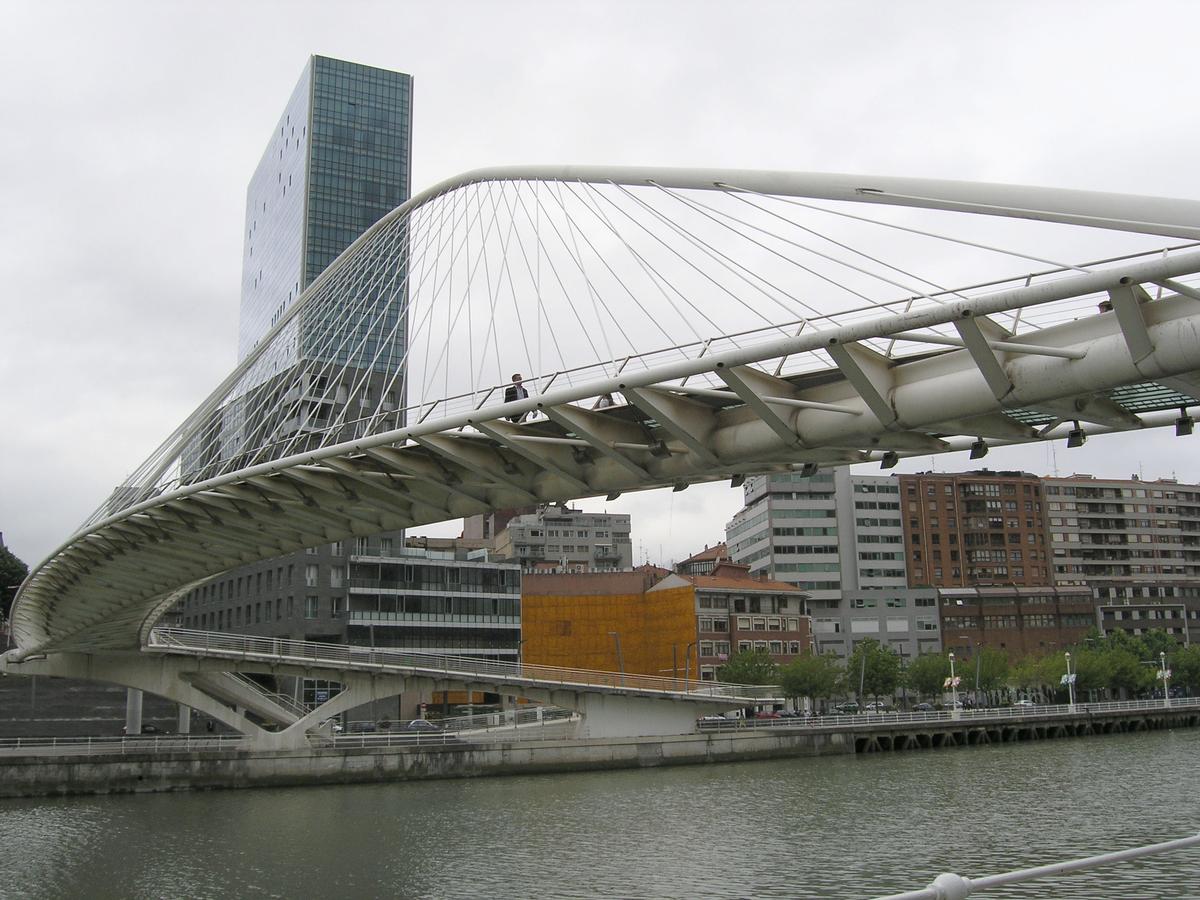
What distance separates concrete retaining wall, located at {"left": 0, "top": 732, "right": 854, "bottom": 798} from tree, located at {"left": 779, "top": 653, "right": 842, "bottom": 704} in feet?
73.9

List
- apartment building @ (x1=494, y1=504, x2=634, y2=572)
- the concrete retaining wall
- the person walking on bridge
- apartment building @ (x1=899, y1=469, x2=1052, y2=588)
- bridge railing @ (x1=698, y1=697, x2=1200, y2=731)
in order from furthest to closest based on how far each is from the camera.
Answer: apartment building @ (x1=494, y1=504, x2=634, y2=572) < apartment building @ (x1=899, y1=469, x2=1052, y2=588) < bridge railing @ (x1=698, y1=697, x2=1200, y2=731) < the concrete retaining wall < the person walking on bridge

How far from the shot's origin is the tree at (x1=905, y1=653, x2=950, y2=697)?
83062mm

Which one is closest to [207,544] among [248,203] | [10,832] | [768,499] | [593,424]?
[10,832]

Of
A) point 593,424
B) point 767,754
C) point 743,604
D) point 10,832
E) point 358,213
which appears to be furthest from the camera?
point 358,213

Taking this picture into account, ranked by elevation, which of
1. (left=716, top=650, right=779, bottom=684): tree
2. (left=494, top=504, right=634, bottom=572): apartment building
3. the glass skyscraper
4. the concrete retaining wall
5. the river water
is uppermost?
the glass skyscraper

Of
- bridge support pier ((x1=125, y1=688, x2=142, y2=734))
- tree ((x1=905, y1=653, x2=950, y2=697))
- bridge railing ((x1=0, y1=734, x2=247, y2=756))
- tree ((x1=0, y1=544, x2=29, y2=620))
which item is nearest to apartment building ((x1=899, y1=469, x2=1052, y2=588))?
tree ((x1=905, y1=653, x2=950, y2=697))

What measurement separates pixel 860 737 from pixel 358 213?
90.5 metres

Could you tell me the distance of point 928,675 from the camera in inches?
3270

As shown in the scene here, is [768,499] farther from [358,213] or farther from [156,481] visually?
[156,481]

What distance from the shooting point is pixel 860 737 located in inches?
2301

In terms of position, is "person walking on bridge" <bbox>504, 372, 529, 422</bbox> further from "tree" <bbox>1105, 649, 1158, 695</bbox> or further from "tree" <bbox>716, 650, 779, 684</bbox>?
"tree" <bbox>1105, 649, 1158, 695</bbox>

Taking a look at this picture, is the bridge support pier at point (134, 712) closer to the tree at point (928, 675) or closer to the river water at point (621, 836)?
the river water at point (621, 836)

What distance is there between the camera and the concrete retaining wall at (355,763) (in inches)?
1654

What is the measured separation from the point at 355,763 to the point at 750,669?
37538 millimetres
